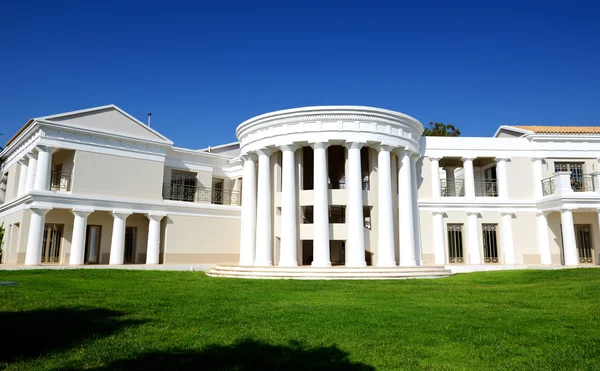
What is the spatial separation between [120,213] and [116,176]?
80.7 inches

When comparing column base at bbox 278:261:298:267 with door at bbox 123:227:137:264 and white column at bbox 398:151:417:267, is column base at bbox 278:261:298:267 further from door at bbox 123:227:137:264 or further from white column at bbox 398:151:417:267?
door at bbox 123:227:137:264

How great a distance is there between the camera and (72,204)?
71.5 ft

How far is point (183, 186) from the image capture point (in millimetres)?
27188

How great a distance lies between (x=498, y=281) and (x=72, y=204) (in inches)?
780

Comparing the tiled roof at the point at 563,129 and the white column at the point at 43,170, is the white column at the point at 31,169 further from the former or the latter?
the tiled roof at the point at 563,129

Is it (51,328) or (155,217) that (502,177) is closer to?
(155,217)

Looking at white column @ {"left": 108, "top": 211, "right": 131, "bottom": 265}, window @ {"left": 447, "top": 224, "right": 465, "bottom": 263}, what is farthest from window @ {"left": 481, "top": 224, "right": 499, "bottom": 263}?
white column @ {"left": 108, "top": 211, "right": 131, "bottom": 265}

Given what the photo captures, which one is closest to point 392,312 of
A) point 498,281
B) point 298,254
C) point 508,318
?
point 508,318

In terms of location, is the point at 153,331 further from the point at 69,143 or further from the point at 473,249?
the point at 473,249

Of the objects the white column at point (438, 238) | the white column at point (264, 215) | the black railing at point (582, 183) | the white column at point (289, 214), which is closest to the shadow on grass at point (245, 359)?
the white column at point (289, 214)

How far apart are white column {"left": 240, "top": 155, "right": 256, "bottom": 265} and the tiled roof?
17210 millimetres

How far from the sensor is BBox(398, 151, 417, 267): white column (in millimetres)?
20484

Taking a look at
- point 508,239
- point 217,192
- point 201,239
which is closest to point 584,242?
point 508,239

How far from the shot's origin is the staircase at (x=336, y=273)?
17.8 metres
